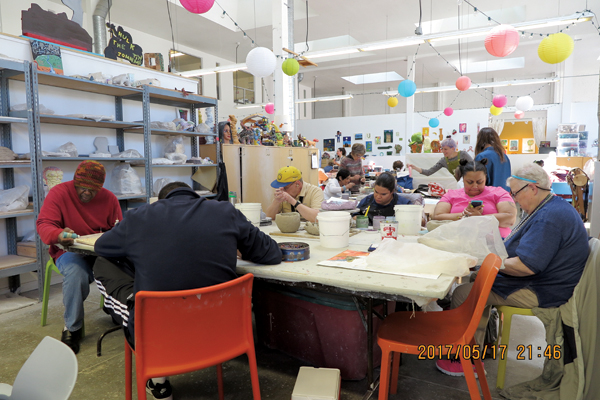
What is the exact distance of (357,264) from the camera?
1886 millimetres

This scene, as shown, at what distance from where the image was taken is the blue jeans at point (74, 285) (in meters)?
2.70

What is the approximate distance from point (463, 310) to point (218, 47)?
36.4 ft

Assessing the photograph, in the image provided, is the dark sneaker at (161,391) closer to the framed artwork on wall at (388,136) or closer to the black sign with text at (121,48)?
the black sign with text at (121,48)

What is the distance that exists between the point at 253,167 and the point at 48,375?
5.10 meters

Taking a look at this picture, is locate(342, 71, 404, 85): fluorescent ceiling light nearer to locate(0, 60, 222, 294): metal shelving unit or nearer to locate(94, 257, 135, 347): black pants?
locate(0, 60, 222, 294): metal shelving unit

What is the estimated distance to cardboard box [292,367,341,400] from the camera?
1809 millimetres

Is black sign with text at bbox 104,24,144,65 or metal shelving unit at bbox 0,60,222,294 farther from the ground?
black sign with text at bbox 104,24,144,65

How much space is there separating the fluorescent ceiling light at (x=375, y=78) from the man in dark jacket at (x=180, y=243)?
50.1 ft

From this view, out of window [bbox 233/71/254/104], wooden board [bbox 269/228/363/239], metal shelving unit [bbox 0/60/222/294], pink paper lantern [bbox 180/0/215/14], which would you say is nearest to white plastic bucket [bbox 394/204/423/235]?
wooden board [bbox 269/228/363/239]

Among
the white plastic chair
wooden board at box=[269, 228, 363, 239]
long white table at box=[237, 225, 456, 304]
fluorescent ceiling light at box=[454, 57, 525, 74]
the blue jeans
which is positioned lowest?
the blue jeans

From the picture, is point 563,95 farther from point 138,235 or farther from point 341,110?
point 138,235

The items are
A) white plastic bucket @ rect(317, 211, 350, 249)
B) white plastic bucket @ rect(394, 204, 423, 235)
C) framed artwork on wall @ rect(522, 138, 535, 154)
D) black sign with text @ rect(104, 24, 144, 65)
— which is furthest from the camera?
framed artwork on wall @ rect(522, 138, 535, 154)

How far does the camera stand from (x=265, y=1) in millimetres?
9438

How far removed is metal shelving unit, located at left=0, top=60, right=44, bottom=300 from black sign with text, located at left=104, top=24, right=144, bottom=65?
4.09ft
